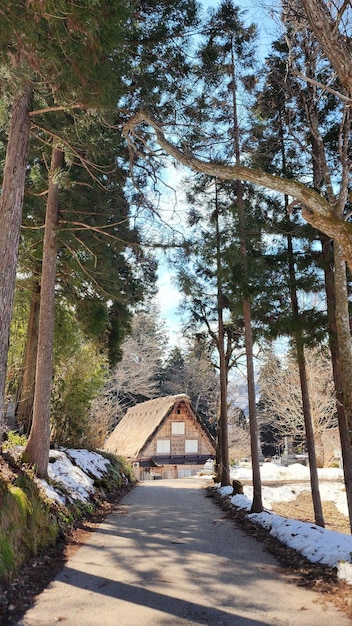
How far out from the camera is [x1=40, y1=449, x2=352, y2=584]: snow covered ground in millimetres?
5207

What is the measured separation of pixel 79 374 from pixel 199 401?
87.8 ft

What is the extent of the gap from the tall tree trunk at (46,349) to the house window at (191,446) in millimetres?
20689

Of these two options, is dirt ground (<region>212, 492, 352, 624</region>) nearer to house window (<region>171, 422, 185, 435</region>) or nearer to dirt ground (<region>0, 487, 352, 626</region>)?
dirt ground (<region>0, 487, 352, 626</region>)

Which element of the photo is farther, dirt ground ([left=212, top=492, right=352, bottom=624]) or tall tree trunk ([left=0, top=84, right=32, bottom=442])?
tall tree trunk ([left=0, top=84, right=32, bottom=442])

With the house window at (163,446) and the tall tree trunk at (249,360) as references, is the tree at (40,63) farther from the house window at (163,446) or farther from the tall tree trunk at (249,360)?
the house window at (163,446)

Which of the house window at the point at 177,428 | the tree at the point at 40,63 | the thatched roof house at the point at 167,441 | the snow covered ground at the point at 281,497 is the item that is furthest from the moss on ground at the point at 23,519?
the house window at the point at 177,428

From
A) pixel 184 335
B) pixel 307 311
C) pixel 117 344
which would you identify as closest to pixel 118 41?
pixel 307 311

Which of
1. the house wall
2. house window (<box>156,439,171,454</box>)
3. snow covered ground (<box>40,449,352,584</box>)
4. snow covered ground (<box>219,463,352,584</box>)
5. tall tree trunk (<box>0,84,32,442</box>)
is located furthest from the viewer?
house window (<box>156,439,171,454</box>)

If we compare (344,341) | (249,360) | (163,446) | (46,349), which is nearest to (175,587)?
(344,341)

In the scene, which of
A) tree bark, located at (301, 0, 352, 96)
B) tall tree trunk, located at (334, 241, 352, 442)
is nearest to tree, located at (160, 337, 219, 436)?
tall tree trunk, located at (334, 241, 352, 442)

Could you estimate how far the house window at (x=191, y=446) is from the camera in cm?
2787

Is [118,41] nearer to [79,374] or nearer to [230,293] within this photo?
[230,293]

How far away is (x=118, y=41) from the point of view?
5164mm

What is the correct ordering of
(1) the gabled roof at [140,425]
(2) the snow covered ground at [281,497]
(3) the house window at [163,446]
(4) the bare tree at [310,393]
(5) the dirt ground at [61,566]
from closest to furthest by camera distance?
(5) the dirt ground at [61,566] < (2) the snow covered ground at [281,497] < (4) the bare tree at [310,393] < (1) the gabled roof at [140,425] < (3) the house window at [163,446]
